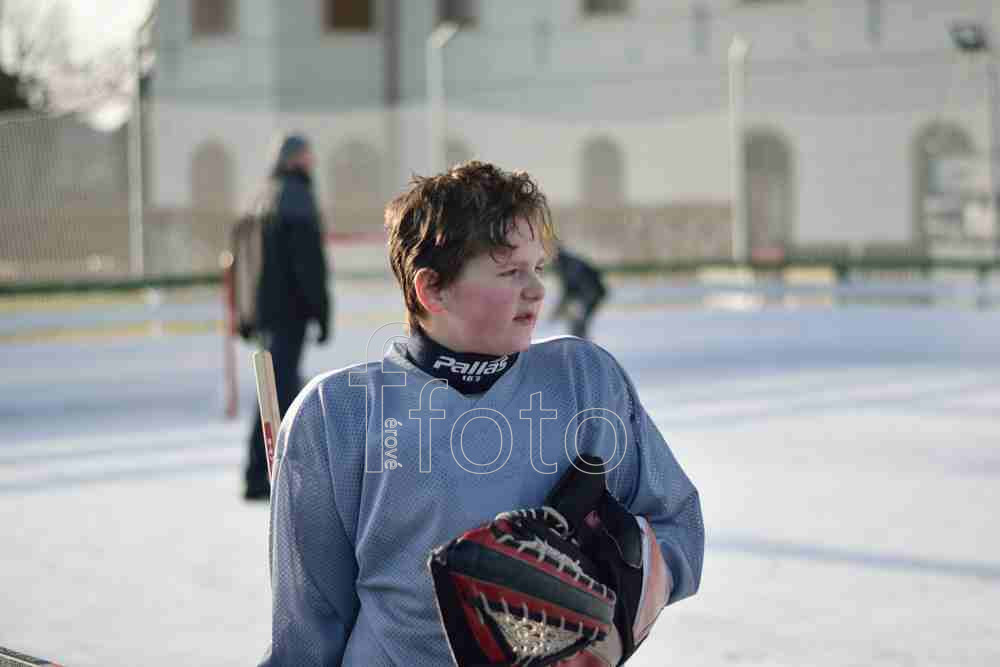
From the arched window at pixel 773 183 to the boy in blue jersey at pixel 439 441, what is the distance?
25530 millimetres

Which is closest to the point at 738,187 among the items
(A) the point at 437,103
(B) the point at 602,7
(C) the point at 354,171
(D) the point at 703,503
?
(A) the point at 437,103

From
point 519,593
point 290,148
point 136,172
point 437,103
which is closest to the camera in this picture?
point 519,593

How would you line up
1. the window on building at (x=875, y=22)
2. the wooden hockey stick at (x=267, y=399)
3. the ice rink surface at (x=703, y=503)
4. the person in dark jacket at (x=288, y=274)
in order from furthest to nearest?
the window on building at (x=875, y=22), the person in dark jacket at (x=288, y=274), the ice rink surface at (x=703, y=503), the wooden hockey stick at (x=267, y=399)

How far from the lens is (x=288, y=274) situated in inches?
309

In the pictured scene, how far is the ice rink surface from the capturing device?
5.14 metres

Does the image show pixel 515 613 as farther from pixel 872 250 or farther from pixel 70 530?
pixel 872 250

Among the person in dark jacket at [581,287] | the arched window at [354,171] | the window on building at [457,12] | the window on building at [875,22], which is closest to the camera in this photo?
the person in dark jacket at [581,287]

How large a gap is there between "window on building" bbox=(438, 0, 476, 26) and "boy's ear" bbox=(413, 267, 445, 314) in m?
31.4

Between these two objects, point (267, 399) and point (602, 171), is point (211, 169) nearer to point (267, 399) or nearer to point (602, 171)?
point (602, 171)

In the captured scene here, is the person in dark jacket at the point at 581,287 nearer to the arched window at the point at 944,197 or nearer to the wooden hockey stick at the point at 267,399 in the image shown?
the arched window at the point at 944,197

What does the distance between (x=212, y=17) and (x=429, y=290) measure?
33980 mm

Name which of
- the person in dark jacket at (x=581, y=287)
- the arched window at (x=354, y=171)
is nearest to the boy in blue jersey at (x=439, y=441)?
the person in dark jacket at (x=581, y=287)

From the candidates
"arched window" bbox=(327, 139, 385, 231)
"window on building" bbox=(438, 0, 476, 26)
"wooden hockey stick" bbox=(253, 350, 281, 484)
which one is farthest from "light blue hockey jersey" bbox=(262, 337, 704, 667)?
"window on building" bbox=(438, 0, 476, 26)

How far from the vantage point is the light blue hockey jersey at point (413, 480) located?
7.21 ft
